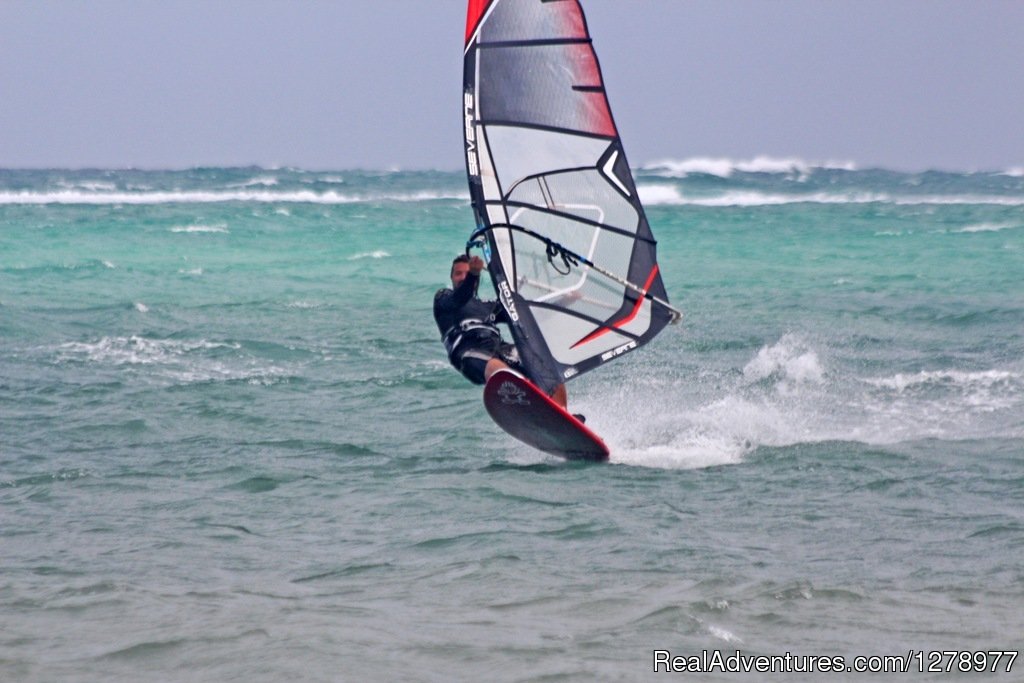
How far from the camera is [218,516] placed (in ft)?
22.0

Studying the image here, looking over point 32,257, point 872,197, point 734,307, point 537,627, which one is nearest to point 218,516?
point 537,627

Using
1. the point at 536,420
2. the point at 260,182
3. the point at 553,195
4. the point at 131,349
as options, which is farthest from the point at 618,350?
the point at 260,182

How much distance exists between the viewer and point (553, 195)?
7.98 metres

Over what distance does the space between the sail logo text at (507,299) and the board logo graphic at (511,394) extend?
A: 1.58ft

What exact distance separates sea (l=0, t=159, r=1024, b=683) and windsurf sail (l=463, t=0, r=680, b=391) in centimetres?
78

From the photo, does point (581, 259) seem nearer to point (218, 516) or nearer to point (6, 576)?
point (218, 516)

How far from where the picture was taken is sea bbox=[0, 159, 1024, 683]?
482 centimetres

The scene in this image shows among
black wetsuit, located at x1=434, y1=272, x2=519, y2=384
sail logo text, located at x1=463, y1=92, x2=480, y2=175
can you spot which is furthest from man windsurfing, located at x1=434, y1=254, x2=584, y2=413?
sail logo text, located at x1=463, y1=92, x2=480, y2=175

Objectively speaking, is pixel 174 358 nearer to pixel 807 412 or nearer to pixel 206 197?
pixel 807 412

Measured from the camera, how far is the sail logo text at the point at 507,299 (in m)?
7.88

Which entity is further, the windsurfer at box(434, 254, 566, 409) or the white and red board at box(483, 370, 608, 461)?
the windsurfer at box(434, 254, 566, 409)

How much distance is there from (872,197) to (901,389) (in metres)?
36.6

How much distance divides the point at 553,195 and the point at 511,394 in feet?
4.09

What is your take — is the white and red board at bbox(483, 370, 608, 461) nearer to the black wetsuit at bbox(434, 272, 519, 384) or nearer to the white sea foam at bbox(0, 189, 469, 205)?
the black wetsuit at bbox(434, 272, 519, 384)
